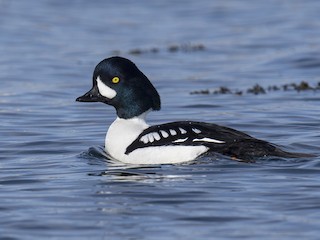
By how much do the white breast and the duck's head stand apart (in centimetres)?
14

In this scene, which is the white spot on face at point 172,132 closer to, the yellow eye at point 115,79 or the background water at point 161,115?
the background water at point 161,115

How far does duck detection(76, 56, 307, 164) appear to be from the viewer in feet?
38.0

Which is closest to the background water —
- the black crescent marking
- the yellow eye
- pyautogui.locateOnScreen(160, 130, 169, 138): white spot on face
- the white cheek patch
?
the black crescent marking

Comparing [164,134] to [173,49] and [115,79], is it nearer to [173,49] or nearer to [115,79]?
[115,79]

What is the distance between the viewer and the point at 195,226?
9.09 m

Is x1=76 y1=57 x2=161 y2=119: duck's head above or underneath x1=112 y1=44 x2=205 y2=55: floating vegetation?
above

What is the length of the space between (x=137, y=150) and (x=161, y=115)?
440cm

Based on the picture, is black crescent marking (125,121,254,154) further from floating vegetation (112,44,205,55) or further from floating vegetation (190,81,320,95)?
floating vegetation (112,44,205,55)

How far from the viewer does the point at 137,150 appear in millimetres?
11875

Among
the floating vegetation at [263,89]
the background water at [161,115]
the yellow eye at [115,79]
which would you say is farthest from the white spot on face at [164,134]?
the floating vegetation at [263,89]

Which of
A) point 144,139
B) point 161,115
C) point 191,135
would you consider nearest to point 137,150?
point 144,139

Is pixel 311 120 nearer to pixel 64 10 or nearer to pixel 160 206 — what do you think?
pixel 160 206

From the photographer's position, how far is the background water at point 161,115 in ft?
30.8

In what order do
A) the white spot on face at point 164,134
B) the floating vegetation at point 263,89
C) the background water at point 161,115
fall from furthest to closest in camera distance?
the floating vegetation at point 263,89 → the white spot on face at point 164,134 → the background water at point 161,115
